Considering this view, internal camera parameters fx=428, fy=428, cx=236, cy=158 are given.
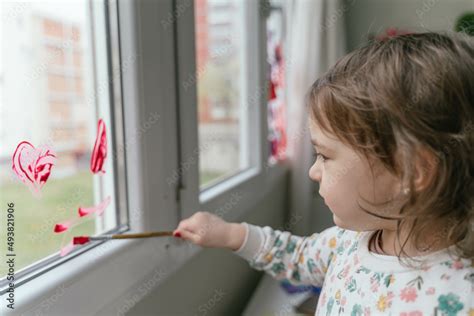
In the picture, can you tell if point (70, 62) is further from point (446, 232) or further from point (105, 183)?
point (446, 232)

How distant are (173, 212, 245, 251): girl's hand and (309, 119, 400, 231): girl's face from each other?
Result: 0.77 feet

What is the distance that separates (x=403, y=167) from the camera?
1.87 ft

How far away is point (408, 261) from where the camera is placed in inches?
24.1

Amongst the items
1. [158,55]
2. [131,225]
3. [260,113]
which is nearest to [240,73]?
[260,113]

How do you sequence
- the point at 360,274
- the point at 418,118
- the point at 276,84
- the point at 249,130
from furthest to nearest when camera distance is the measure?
the point at 276,84 → the point at 249,130 → the point at 360,274 → the point at 418,118

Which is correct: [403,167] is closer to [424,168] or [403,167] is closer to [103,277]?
[424,168]

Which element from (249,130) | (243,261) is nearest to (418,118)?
(243,261)

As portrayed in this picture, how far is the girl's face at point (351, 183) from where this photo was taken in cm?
59

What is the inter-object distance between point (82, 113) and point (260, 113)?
0.77m

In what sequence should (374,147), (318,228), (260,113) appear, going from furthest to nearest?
(318,228) → (260,113) → (374,147)

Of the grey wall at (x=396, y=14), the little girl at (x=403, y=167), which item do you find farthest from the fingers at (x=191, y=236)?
the grey wall at (x=396, y=14)

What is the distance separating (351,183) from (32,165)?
0.45 metres

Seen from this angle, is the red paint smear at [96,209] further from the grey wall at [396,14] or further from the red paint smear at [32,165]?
the grey wall at [396,14]

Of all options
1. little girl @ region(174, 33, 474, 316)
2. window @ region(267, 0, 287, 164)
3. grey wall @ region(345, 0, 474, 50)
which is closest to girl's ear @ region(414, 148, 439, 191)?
little girl @ region(174, 33, 474, 316)
